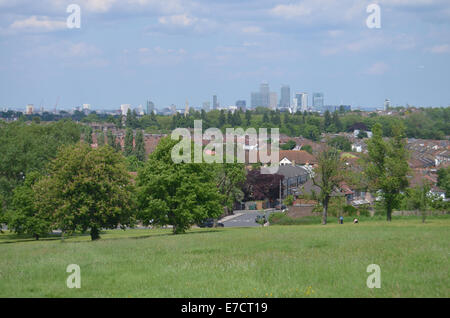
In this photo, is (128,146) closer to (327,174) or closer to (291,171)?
(291,171)

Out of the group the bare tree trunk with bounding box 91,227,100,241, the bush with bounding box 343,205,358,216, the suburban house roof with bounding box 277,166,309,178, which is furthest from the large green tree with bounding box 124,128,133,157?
the bare tree trunk with bounding box 91,227,100,241

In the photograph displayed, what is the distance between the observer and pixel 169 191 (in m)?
44.4

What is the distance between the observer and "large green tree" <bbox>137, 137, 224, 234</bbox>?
142 ft

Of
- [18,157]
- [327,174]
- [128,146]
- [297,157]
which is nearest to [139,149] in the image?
[128,146]

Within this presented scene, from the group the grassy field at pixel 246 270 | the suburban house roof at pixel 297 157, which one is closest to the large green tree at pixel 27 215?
the grassy field at pixel 246 270

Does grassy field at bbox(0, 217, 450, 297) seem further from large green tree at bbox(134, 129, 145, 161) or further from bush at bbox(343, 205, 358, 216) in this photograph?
large green tree at bbox(134, 129, 145, 161)

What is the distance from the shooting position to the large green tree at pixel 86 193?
39.0m

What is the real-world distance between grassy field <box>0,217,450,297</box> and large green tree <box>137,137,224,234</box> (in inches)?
729

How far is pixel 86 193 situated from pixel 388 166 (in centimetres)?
2802

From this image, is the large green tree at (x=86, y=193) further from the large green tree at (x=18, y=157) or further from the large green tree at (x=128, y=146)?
the large green tree at (x=128, y=146)

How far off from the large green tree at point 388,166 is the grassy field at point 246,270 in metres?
26.5

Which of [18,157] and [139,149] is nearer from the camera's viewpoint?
[18,157]

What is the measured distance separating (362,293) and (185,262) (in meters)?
7.48
